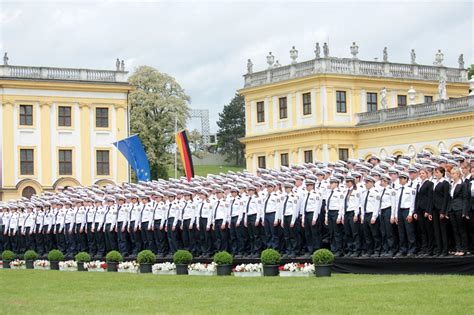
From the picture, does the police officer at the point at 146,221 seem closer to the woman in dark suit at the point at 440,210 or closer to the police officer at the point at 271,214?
the police officer at the point at 271,214

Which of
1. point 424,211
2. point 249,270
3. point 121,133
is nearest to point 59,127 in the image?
point 121,133

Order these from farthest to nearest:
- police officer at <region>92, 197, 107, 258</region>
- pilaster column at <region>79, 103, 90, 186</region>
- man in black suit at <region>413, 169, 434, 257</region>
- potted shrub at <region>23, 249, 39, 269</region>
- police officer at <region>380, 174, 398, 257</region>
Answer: pilaster column at <region>79, 103, 90, 186</region>, potted shrub at <region>23, 249, 39, 269</region>, police officer at <region>92, 197, 107, 258</region>, police officer at <region>380, 174, 398, 257</region>, man in black suit at <region>413, 169, 434, 257</region>

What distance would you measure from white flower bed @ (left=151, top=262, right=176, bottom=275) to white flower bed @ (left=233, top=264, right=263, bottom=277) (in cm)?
250

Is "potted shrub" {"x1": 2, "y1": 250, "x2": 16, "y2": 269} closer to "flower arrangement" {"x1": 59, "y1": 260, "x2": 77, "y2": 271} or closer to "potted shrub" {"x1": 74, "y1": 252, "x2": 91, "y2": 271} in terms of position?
"flower arrangement" {"x1": 59, "y1": 260, "x2": 77, "y2": 271}

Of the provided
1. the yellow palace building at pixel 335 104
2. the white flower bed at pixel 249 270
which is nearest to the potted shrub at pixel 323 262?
the white flower bed at pixel 249 270

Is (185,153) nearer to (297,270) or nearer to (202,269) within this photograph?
(202,269)

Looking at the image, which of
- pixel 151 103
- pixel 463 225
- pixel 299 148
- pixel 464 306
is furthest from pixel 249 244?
pixel 151 103

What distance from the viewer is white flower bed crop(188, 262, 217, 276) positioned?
22656mm

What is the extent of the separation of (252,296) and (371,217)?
199 inches

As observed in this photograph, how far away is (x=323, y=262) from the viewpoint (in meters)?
19.7

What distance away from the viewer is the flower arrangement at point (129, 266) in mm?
25531

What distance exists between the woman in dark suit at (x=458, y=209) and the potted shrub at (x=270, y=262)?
13.1ft

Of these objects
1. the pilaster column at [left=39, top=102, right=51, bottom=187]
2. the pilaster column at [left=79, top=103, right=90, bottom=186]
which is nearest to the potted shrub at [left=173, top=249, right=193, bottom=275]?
the pilaster column at [left=39, top=102, right=51, bottom=187]

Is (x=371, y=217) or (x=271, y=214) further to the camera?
(x=271, y=214)
